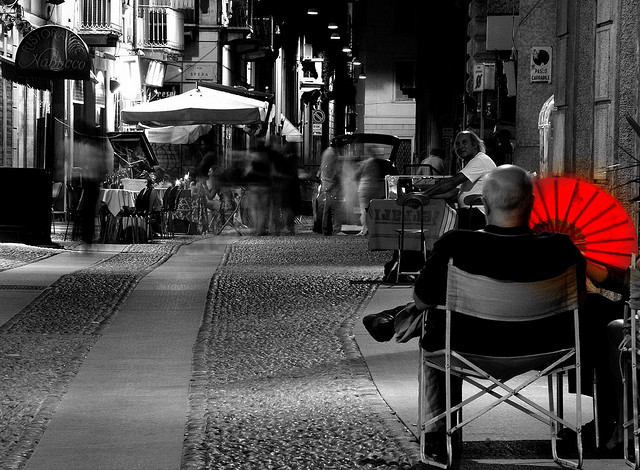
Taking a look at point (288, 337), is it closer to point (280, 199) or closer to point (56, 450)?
point (56, 450)

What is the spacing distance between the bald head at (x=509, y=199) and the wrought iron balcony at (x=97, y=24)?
2910 centimetres

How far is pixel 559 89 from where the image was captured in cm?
1410

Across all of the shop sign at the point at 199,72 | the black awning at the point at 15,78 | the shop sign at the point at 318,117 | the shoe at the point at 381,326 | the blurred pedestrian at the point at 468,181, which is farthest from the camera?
the shop sign at the point at 318,117

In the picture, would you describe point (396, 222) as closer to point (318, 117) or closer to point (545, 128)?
point (545, 128)

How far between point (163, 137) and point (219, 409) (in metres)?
25.9

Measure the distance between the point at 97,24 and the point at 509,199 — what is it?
97.0 ft

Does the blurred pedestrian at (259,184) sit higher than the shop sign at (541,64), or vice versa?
the shop sign at (541,64)

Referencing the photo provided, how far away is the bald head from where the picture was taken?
5.96 meters

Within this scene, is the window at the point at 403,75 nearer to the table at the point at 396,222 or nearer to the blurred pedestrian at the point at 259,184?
the blurred pedestrian at the point at 259,184

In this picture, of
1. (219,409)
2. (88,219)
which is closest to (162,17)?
(88,219)

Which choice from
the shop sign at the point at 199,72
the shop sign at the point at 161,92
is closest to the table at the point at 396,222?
the shop sign at the point at 161,92

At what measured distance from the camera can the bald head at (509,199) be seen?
5.96 metres

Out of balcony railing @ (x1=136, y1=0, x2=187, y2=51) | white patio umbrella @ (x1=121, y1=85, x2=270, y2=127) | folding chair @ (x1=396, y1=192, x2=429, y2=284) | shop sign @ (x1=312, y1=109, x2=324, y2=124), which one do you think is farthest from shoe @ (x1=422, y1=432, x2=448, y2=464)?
shop sign @ (x1=312, y1=109, x2=324, y2=124)

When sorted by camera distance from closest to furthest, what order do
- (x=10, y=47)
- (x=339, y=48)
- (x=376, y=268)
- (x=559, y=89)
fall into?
1. (x=559, y=89)
2. (x=376, y=268)
3. (x=10, y=47)
4. (x=339, y=48)
